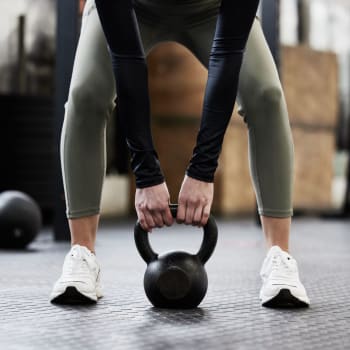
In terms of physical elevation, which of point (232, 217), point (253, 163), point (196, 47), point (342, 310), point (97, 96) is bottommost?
point (232, 217)

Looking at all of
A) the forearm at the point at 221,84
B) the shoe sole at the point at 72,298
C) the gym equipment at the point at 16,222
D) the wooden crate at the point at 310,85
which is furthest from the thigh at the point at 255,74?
the wooden crate at the point at 310,85

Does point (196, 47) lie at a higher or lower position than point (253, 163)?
higher

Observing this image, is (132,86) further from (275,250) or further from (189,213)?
(275,250)

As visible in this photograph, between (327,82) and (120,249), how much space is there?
3.29m

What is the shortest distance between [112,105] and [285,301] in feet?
1.84

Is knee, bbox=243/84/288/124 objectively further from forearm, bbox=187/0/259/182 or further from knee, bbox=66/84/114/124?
knee, bbox=66/84/114/124

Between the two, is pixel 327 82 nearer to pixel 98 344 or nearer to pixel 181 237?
pixel 181 237

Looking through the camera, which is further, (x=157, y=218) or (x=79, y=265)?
(x=79, y=265)

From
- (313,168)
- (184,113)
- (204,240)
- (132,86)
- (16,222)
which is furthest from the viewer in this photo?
(313,168)

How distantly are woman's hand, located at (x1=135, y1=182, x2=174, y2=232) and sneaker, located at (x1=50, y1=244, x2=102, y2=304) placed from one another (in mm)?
228

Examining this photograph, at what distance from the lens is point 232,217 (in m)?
5.14

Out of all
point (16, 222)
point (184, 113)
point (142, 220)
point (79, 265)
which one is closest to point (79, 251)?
point (79, 265)

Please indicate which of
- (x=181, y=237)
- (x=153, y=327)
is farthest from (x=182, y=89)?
(x=153, y=327)

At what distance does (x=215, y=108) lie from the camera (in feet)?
4.48
